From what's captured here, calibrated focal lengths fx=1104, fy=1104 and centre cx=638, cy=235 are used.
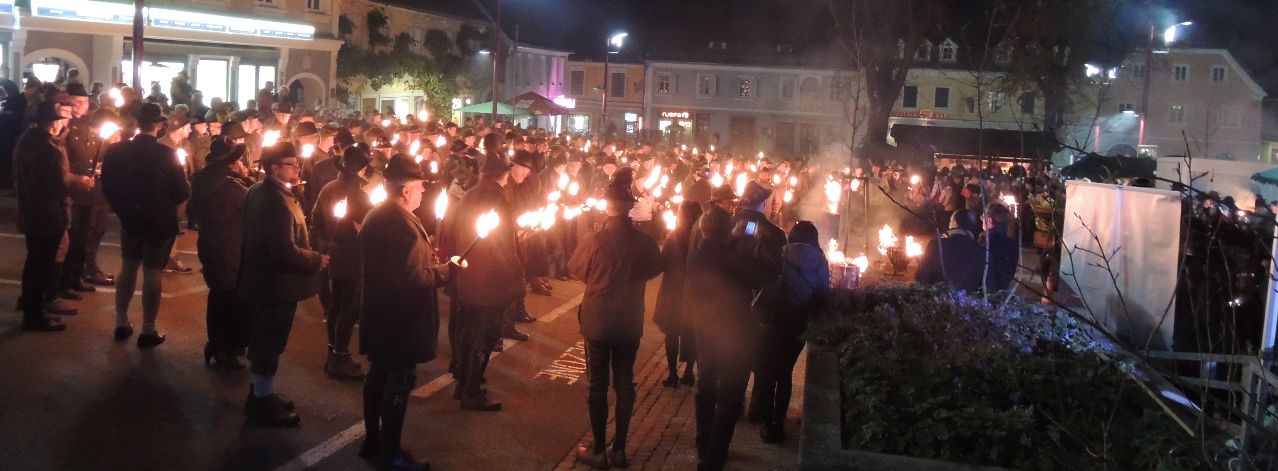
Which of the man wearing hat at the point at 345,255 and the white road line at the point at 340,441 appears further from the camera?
the man wearing hat at the point at 345,255

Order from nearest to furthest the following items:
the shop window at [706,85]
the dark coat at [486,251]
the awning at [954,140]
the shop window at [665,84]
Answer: the dark coat at [486,251]
the awning at [954,140]
the shop window at [706,85]
the shop window at [665,84]

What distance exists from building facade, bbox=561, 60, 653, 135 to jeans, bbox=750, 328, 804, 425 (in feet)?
231

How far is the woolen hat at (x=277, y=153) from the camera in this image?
22.7ft

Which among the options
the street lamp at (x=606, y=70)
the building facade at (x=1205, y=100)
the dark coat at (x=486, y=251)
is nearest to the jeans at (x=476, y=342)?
the dark coat at (x=486, y=251)

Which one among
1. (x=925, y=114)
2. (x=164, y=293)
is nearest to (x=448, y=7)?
(x=925, y=114)

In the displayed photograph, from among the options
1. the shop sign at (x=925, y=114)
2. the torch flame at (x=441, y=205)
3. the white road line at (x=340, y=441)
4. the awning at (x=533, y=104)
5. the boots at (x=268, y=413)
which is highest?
the shop sign at (x=925, y=114)

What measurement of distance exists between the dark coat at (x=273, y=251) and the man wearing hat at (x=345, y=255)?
1135 mm

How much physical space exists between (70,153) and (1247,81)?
239 ft

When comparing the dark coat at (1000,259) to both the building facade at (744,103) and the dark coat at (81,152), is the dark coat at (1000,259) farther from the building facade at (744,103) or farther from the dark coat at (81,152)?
the building facade at (744,103)

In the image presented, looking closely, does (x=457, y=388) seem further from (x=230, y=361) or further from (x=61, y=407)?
(x=61, y=407)

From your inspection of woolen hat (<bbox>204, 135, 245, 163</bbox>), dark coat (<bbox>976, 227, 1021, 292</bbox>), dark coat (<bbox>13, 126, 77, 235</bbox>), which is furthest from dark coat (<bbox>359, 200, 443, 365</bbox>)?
dark coat (<bbox>976, 227, 1021, 292</bbox>)

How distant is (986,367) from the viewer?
18.5ft

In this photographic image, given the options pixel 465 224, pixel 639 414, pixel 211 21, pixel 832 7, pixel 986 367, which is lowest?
pixel 639 414

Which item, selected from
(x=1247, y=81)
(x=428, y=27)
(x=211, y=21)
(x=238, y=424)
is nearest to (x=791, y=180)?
(x=238, y=424)
